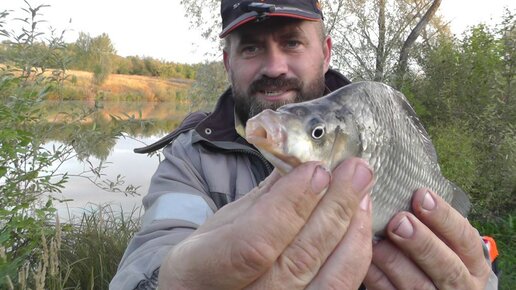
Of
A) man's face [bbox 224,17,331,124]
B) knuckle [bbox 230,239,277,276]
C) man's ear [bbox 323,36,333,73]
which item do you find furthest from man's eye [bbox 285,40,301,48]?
knuckle [bbox 230,239,277,276]

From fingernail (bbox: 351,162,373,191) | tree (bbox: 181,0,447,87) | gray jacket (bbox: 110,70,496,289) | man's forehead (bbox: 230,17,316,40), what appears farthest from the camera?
tree (bbox: 181,0,447,87)

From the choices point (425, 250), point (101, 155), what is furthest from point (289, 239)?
point (101, 155)

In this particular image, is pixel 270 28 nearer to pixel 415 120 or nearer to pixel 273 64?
pixel 273 64

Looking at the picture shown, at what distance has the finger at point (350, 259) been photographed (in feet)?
3.68

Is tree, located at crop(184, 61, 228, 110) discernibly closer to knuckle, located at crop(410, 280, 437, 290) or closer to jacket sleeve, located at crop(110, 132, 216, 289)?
jacket sleeve, located at crop(110, 132, 216, 289)

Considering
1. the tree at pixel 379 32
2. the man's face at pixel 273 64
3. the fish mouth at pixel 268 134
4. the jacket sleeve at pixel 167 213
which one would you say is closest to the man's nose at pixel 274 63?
the man's face at pixel 273 64

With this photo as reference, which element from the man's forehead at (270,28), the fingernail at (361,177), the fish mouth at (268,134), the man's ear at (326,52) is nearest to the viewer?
the fish mouth at (268,134)

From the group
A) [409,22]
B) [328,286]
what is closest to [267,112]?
[328,286]

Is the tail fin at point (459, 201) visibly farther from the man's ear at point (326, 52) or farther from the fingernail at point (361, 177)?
the man's ear at point (326, 52)

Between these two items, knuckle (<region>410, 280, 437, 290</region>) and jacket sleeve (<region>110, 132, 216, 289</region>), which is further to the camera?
jacket sleeve (<region>110, 132, 216, 289</region>)

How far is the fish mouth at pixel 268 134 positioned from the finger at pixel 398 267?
55 cm

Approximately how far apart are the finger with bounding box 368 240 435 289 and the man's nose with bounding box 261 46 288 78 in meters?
1.21

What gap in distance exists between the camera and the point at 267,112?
3.37ft

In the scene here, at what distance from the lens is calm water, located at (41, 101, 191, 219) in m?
3.62
